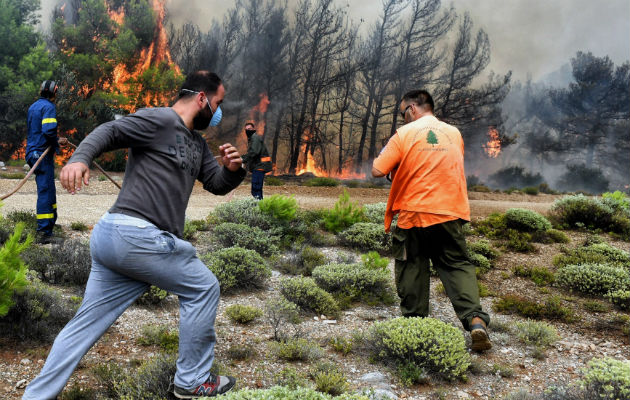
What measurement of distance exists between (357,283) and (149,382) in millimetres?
3099

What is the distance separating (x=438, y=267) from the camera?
13.8 feet

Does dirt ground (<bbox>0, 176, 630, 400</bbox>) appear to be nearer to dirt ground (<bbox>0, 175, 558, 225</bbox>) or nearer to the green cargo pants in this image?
the green cargo pants

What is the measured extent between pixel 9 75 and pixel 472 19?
2851cm

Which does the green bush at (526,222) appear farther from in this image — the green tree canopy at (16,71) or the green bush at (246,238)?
the green tree canopy at (16,71)

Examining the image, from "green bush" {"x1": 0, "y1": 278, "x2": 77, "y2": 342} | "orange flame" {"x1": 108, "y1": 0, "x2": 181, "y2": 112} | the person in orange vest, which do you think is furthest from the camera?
"orange flame" {"x1": 108, "y1": 0, "x2": 181, "y2": 112}

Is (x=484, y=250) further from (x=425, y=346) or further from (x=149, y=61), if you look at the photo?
(x=149, y=61)

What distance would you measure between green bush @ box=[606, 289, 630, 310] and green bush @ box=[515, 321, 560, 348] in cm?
173

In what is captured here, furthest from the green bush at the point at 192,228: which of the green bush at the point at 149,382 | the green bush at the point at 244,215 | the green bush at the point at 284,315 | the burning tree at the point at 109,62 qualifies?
the burning tree at the point at 109,62

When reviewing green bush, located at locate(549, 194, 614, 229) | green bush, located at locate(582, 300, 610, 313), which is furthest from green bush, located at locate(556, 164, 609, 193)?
green bush, located at locate(582, 300, 610, 313)

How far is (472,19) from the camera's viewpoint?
30.5m

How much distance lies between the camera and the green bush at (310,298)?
15.7ft

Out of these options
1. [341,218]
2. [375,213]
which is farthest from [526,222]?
[341,218]

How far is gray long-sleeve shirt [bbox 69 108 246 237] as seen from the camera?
228 cm

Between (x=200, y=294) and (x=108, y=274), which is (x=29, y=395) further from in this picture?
(x=200, y=294)
